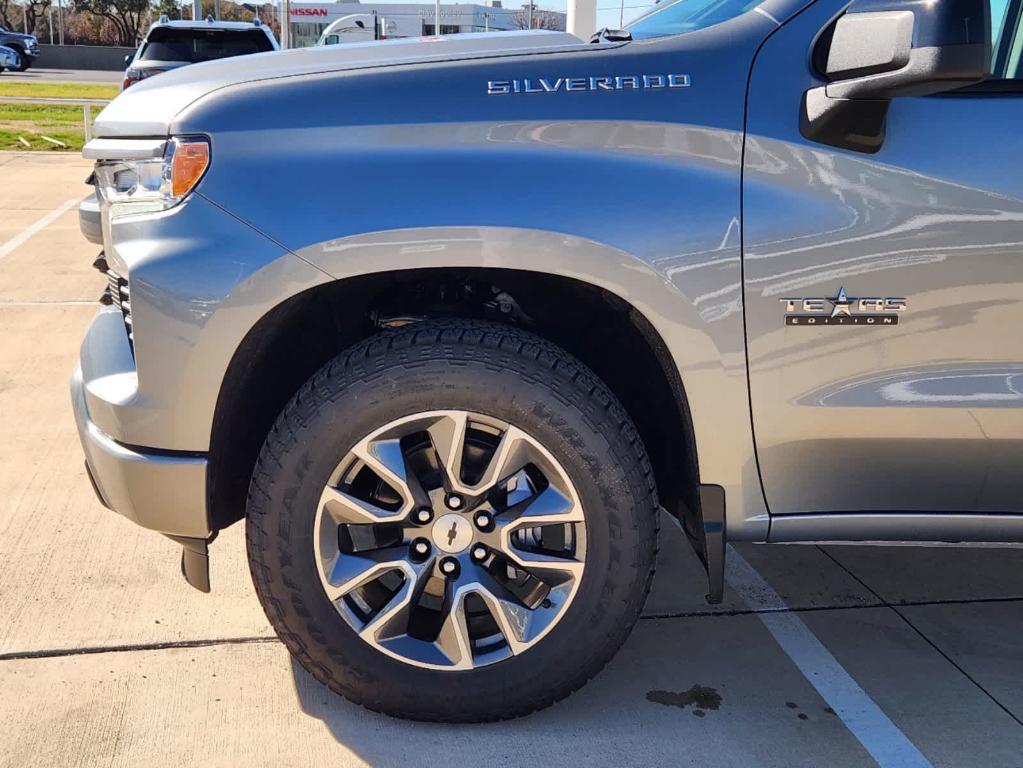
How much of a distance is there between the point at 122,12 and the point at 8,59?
2306 centimetres

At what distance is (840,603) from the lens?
317 centimetres

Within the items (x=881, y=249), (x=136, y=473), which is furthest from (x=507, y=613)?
(x=881, y=249)

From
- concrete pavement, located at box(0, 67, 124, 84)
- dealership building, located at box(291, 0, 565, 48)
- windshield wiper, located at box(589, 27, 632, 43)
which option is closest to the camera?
windshield wiper, located at box(589, 27, 632, 43)

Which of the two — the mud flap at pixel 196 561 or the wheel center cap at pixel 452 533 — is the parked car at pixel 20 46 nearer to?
the mud flap at pixel 196 561

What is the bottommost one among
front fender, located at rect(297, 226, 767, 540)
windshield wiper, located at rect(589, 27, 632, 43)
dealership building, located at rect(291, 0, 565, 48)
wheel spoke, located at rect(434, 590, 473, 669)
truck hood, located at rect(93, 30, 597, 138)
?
wheel spoke, located at rect(434, 590, 473, 669)

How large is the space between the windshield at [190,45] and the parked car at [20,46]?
88.0 ft

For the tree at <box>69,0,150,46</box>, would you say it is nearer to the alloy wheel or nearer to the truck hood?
the truck hood

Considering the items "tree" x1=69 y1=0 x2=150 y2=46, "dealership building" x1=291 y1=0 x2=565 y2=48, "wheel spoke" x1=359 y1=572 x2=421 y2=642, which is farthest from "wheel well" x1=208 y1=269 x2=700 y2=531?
"tree" x1=69 y1=0 x2=150 y2=46

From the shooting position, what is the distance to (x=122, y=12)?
182 ft

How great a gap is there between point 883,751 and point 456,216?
163 cm

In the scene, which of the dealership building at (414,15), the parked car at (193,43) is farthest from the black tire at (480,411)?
the dealership building at (414,15)

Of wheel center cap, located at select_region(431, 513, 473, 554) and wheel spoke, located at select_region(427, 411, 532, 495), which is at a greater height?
wheel spoke, located at select_region(427, 411, 532, 495)

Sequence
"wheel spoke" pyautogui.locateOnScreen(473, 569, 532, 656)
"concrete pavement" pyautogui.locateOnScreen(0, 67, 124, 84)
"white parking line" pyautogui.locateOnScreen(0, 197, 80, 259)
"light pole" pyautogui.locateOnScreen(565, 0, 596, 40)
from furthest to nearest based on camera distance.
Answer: "concrete pavement" pyautogui.locateOnScreen(0, 67, 124, 84) < "white parking line" pyautogui.locateOnScreen(0, 197, 80, 259) < "light pole" pyautogui.locateOnScreen(565, 0, 596, 40) < "wheel spoke" pyautogui.locateOnScreen(473, 569, 532, 656)

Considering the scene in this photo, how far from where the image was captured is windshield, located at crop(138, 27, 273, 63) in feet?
39.6
